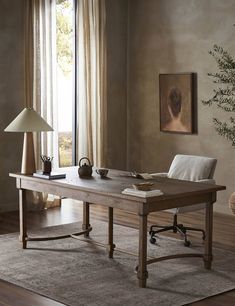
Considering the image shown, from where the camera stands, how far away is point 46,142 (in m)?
8.42

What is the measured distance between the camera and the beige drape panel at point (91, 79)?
8781 millimetres

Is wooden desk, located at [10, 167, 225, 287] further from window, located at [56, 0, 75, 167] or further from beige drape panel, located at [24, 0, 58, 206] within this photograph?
window, located at [56, 0, 75, 167]

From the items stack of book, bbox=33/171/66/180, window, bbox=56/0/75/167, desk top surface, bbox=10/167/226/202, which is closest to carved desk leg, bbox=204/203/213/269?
desk top surface, bbox=10/167/226/202

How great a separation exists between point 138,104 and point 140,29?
3.61ft

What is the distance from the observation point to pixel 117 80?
9.36m

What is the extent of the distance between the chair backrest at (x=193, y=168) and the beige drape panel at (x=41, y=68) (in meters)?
2.20

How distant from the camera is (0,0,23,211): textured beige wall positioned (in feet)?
26.4

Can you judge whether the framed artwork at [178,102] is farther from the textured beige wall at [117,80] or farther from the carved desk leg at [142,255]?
the carved desk leg at [142,255]

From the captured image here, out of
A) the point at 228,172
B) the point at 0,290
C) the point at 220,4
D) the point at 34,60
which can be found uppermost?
the point at 220,4

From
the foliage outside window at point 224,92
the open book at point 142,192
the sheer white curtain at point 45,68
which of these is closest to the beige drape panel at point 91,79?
the sheer white curtain at point 45,68

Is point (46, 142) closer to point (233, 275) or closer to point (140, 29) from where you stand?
point (140, 29)

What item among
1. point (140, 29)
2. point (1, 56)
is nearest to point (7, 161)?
point (1, 56)

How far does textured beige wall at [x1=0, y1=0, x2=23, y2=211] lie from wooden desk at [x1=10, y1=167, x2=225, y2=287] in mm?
1959

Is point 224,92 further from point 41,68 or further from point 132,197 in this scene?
point 132,197
